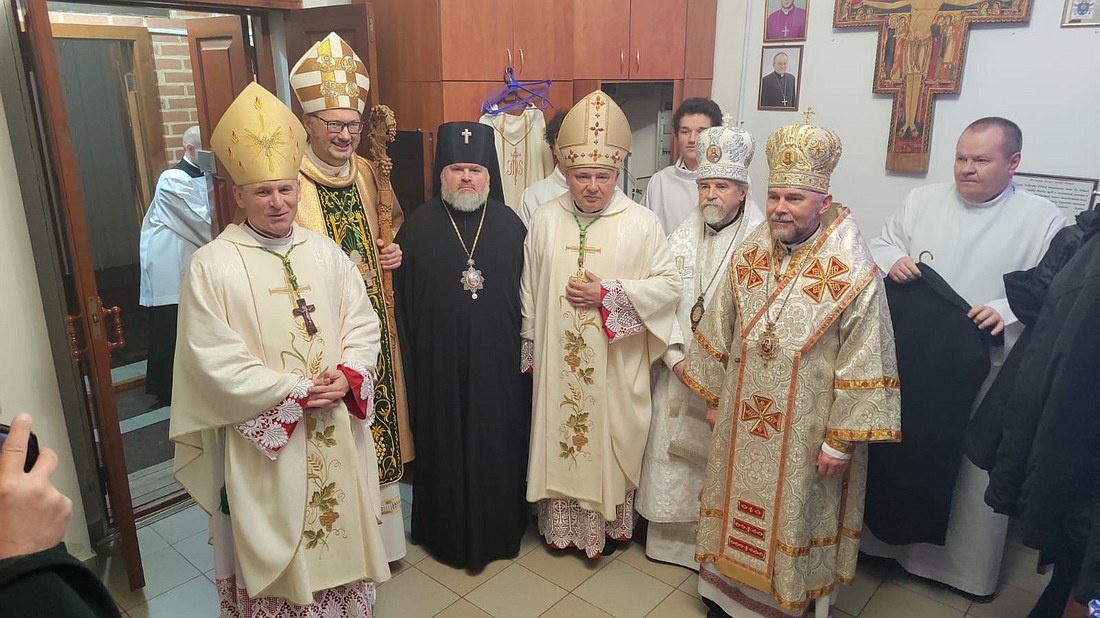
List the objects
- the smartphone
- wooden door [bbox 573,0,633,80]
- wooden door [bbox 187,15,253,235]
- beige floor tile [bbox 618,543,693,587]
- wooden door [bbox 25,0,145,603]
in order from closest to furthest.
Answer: the smartphone → wooden door [bbox 25,0,145,603] → beige floor tile [bbox 618,543,693,587] → wooden door [bbox 187,15,253,235] → wooden door [bbox 573,0,633,80]

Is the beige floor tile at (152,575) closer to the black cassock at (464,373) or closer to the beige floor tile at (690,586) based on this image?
the black cassock at (464,373)

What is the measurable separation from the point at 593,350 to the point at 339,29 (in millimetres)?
1825

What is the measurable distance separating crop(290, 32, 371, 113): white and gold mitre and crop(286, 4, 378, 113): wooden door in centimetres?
50

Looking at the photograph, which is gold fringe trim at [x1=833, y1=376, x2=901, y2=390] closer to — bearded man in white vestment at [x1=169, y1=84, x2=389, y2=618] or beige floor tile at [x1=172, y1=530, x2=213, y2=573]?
bearded man in white vestment at [x1=169, y1=84, x2=389, y2=618]

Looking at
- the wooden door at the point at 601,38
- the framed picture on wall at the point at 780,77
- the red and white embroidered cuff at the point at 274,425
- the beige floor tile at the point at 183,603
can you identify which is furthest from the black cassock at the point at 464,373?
the framed picture on wall at the point at 780,77

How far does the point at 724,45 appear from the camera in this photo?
15.1 feet

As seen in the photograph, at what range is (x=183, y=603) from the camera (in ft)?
9.30

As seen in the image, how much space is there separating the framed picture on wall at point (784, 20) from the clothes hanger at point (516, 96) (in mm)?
1503

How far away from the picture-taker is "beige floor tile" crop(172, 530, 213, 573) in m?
3.08

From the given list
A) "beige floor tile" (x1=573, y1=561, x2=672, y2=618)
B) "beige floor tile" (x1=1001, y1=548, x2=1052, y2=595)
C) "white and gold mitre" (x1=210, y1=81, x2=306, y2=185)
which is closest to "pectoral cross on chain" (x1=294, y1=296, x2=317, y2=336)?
"white and gold mitre" (x1=210, y1=81, x2=306, y2=185)

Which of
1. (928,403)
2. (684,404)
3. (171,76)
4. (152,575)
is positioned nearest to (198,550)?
(152,575)

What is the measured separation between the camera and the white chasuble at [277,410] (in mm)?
2078

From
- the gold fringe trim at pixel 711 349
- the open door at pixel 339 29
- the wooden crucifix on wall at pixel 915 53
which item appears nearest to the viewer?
the gold fringe trim at pixel 711 349

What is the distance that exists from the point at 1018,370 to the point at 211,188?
Result: 3705 mm
